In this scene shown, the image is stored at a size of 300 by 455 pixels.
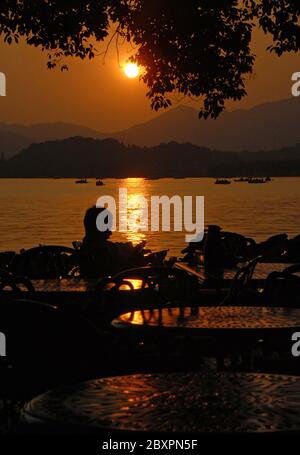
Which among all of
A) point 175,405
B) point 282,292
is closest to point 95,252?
point 282,292

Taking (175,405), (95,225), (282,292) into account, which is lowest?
(282,292)

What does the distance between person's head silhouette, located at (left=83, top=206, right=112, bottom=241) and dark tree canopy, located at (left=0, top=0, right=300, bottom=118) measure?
4.81 meters

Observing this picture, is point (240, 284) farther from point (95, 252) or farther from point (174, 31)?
point (174, 31)

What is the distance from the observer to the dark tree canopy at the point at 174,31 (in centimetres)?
1432

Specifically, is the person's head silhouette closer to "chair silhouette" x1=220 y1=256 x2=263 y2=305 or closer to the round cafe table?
"chair silhouette" x1=220 y1=256 x2=263 y2=305

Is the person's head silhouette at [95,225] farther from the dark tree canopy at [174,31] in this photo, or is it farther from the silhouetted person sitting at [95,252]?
the dark tree canopy at [174,31]

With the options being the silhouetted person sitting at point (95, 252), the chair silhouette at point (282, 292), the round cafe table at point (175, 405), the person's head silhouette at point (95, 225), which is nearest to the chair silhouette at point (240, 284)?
the chair silhouette at point (282, 292)

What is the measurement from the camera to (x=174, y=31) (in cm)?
1450

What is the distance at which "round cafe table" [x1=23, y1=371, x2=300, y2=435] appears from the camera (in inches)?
130

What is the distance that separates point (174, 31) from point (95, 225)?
541 cm

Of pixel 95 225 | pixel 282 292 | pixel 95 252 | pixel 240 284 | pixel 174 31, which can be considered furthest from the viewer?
pixel 174 31

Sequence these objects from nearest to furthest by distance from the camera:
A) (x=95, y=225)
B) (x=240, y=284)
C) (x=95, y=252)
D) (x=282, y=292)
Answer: (x=282, y=292) → (x=240, y=284) → (x=95, y=252) → (x=95, y=225)

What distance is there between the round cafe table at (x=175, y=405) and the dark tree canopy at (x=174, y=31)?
Result: 1059 cm

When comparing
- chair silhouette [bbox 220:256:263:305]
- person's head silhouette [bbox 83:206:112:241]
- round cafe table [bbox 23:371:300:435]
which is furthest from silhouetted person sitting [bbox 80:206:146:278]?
round cafe table [bbox 23:371:300:435]
